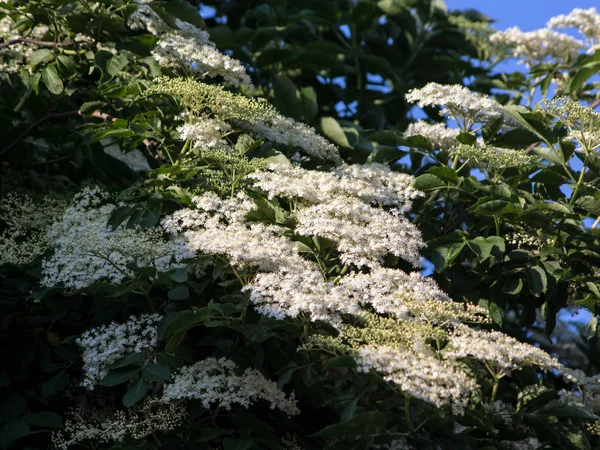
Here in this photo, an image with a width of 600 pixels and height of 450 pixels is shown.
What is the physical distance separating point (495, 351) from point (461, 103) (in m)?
1.58

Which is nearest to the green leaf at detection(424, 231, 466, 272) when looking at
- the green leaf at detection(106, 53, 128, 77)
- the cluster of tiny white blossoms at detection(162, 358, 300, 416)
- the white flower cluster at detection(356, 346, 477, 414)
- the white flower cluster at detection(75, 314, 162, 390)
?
the cluster of tiny white blossoms at detection(162, 358, 300, 416)

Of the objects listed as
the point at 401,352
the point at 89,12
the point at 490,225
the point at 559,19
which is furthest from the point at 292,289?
the point at 559,19

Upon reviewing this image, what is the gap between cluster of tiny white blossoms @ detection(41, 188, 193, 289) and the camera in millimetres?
3531

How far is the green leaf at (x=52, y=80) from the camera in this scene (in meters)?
4.43

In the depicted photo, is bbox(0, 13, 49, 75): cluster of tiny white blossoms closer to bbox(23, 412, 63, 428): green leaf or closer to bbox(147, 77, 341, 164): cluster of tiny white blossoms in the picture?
bbox(147, 77, 341, 164): cluster of tiny white blossoms

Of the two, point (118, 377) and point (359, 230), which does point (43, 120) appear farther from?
point (359, 230)

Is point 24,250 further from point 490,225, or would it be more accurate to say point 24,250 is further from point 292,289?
point 490,225

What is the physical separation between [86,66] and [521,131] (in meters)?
2.19

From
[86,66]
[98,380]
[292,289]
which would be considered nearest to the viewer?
[292,289]

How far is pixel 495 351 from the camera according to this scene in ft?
9.42

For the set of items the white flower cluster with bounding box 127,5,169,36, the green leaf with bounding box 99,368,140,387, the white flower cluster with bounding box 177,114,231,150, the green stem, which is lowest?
the green leaf with bounding box 99,368,140,387

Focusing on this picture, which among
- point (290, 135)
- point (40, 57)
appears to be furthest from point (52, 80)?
point (290, 135)

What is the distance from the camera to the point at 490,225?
4.01m

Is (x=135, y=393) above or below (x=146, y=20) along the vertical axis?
below
